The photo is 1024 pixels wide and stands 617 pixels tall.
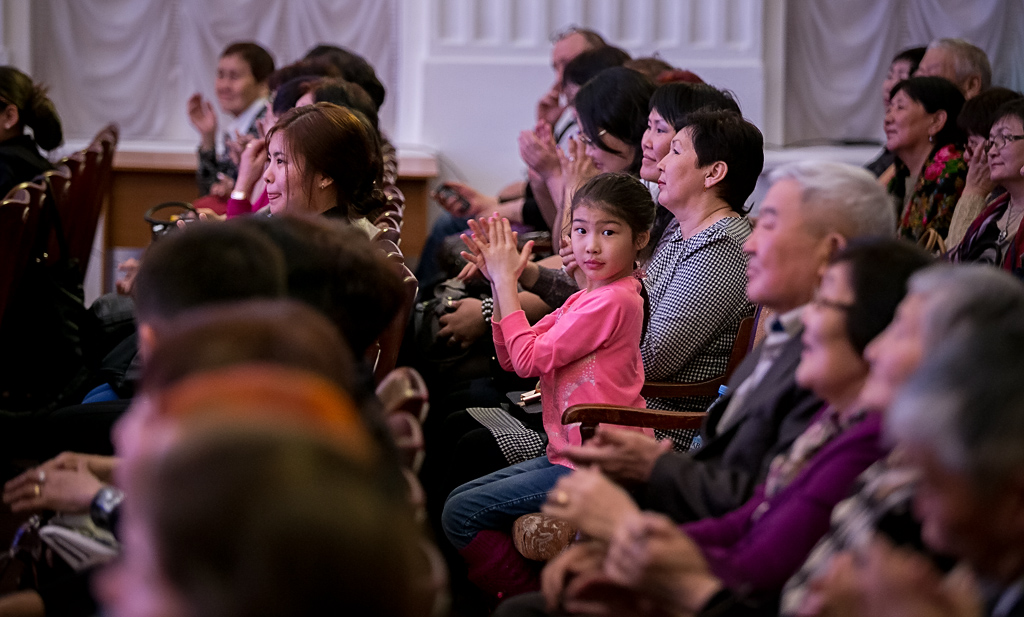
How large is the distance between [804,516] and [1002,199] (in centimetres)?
223

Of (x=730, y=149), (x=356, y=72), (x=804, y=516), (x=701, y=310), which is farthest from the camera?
(x=356, y=72)

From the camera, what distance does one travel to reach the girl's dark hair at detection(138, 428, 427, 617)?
81cm

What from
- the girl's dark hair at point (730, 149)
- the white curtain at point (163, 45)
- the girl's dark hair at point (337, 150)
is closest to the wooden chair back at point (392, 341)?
the girl's dark hair at point (337, 150)

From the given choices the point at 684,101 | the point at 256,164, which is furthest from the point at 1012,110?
the point at 256,164

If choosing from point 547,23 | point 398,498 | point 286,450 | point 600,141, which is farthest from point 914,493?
point 547,23

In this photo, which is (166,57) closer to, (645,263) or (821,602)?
(645,263)

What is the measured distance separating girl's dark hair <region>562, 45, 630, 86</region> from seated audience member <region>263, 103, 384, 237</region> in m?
1.49

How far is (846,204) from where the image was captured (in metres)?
1.67

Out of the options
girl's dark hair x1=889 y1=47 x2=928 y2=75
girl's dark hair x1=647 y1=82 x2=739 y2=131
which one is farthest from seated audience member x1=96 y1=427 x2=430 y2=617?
girl's dark hair x1=889 y1=47 x2=928 y2=75

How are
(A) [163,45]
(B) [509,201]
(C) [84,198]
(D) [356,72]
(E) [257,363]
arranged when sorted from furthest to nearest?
(A) [163,45], (B) [509,201], (D) [356,72], (C) [84,198], (E) [257,363]

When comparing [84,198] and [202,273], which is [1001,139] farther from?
[84,198]

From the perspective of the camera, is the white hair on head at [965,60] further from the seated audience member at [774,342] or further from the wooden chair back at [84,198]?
the wooden chair back at [84,198]

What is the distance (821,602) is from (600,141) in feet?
7.23

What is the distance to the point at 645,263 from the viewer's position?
9.11 ft
